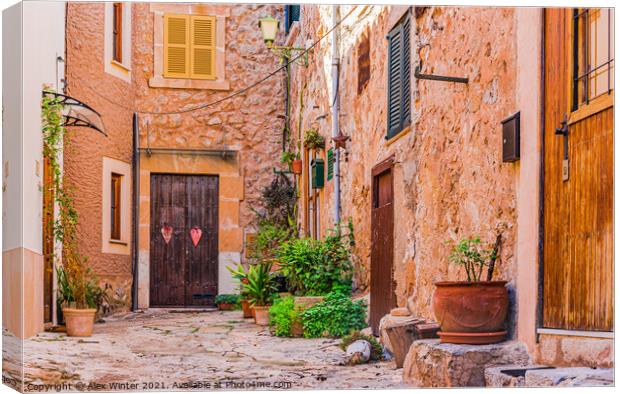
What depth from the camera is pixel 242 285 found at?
22.6ft

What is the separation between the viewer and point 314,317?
720 centimetres

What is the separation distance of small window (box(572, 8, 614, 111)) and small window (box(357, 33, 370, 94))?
2.62 meters

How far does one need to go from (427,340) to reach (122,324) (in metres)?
2.06

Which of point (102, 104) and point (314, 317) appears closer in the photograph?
point (102, 104)

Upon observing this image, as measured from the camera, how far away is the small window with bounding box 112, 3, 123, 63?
6357 millimetres

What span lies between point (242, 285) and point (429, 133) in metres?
1.74

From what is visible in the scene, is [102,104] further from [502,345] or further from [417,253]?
[502,345]

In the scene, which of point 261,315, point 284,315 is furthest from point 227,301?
point 284,315

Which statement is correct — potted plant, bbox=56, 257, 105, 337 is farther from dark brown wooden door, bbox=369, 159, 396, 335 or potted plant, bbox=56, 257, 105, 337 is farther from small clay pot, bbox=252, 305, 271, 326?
dark brown wooden door, bbox=369, 159, 396, 335

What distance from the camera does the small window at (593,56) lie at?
5297 mm

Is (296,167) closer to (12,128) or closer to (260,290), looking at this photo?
(260,290)

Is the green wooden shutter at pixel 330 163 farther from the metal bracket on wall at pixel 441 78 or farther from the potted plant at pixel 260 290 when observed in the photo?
the metal bracket on wall at pixel 441 78

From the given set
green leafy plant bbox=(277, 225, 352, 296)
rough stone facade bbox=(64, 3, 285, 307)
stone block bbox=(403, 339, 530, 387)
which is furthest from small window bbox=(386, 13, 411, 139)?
stone block bbox=(403, 339, 530, 387)

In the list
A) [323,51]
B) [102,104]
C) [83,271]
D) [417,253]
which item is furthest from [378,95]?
[83,271]
